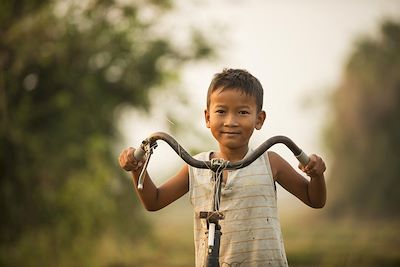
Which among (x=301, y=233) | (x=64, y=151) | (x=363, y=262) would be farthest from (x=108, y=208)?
(x=301, y=233)

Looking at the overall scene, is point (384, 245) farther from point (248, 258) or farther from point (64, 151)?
point (248, 258)

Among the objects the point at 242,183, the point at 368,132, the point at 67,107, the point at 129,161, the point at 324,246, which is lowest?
the point at 242,183

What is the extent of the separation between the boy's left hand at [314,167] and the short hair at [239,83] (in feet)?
1.35

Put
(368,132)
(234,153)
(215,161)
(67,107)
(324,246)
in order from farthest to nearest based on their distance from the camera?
1. (368,132)
2. (324,246)
3. (67,107)
4. (234,153)
5. (215,161)

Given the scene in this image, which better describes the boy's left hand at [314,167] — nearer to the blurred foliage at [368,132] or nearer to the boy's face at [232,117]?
the boy's face at [232,117]

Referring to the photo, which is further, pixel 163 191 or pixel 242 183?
pixel 163 191

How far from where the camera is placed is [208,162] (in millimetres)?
3625

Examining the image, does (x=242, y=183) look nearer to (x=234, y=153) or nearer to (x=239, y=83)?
(x=234, y=153)

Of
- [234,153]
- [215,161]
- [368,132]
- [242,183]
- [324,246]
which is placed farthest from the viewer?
[368,132]

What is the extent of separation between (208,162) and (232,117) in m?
0.27

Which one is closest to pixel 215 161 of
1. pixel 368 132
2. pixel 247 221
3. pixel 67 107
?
pixel 247 221

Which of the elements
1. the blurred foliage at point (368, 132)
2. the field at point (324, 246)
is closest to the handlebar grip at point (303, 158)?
the field at point (324, 246)

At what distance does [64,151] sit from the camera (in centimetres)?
1249

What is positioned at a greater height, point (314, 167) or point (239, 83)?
point (239, 83)
